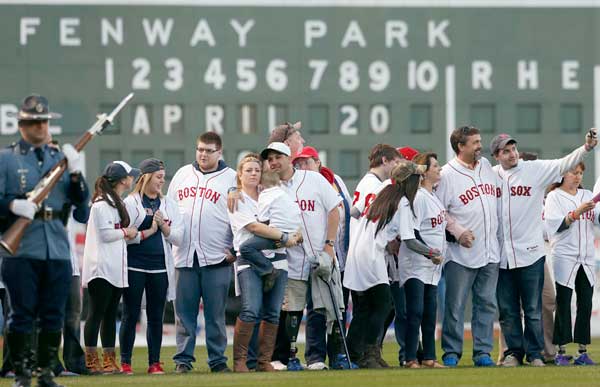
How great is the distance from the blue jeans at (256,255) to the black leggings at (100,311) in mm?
1218

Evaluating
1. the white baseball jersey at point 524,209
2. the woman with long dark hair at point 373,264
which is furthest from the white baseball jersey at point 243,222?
the white baseball jersey at point 524,209

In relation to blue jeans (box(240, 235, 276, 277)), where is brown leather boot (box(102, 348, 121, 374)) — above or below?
below

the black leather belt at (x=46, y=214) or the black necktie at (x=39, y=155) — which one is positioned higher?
the black necktie at (x=39, y=155)

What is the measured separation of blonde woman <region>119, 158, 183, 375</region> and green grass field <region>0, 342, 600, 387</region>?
28cm

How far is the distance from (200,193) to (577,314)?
11.1 ft

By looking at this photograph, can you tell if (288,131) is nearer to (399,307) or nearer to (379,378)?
(399,307)

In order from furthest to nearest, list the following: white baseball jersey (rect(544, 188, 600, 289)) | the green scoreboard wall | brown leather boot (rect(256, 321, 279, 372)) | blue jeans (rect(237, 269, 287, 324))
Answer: the green scoreboard wall, white baseball jersey (rect(544, 188, 600, 289)), brown leather boot (rect(256, 321, 279, 372)), blue jeans (rect(237, 269, 287, 324))

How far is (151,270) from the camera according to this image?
12961 mm

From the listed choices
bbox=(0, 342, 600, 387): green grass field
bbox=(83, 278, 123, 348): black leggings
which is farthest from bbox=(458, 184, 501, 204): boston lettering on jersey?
bbox=(83, 278, 123, 348): black leggings

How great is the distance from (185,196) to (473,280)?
2448 millimetres

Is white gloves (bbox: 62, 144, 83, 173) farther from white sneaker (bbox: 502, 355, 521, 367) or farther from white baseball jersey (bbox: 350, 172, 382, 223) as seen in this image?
white sneaker (bbox: 502, 355, 521, 367)

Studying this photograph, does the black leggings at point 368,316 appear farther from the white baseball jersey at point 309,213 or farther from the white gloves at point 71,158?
Result: the white gloves at point 71,158

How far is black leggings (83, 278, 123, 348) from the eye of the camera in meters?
12.8

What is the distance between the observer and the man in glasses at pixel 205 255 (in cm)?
1293
